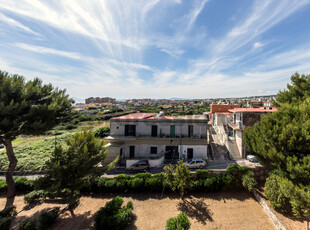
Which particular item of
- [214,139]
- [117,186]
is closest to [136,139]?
[117,186]

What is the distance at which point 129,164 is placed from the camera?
17.7 meters

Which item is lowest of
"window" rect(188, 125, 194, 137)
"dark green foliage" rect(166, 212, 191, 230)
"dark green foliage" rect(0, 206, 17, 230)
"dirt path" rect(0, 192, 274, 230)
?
"dirt path" rect(0, 192, 274, 230)

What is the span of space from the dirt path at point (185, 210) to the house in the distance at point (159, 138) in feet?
23.6

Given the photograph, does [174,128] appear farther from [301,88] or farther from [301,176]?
[301,88]

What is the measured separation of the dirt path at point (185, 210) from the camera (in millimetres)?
9273

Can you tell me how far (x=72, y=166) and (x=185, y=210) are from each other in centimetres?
984

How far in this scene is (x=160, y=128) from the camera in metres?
20.1

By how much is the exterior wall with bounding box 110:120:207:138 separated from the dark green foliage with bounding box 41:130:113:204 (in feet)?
31.1

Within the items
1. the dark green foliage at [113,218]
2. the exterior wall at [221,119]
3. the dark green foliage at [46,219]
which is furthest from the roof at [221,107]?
the dark green foliage at [46,219]

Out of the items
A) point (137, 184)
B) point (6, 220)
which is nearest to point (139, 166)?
point (137, 184)

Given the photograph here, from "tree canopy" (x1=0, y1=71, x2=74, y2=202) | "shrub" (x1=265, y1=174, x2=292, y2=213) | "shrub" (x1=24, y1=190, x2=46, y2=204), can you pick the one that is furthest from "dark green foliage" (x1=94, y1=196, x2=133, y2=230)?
"shrub" (x1=265, y1=174, x2=292, y2=213)

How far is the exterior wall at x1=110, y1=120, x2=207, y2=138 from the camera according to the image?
19422mm

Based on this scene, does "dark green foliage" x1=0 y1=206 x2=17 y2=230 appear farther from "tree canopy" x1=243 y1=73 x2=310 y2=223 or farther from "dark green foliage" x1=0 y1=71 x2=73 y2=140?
"tree canopy" x1=243 y1=73 x2=310 y2=223

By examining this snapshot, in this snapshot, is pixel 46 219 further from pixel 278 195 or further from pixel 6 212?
pixel 278 195
